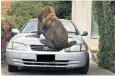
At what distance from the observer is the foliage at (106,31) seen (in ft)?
29.1

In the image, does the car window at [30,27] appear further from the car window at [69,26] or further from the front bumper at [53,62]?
the front bumper at [53,62]

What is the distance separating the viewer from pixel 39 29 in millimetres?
8406

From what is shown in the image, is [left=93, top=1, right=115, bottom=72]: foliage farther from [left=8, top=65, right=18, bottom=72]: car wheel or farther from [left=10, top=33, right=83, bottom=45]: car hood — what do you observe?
[left=8, top=65, right=18, bottom=72]: car wheel

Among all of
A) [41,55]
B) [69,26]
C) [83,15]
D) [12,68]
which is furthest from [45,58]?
[83,15]

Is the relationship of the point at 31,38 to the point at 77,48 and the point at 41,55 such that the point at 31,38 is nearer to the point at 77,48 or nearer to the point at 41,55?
the point at 41,55

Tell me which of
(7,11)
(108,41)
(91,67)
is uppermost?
(7,11)

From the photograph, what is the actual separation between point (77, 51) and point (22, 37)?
1.34m

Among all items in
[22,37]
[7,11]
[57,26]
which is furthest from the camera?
[7,11]

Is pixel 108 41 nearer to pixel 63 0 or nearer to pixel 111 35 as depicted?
pixel 111 35

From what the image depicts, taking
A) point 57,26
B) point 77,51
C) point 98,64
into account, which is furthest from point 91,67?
point 57,26

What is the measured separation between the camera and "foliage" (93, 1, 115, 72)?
29.1ft

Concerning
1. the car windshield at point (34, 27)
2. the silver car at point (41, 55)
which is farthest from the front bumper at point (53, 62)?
Result: the car windshield at point (34, 27)

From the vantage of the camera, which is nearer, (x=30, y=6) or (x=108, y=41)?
(x=108, y=41)

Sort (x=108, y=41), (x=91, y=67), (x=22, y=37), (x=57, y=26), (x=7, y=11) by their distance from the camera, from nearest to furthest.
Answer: (x=57, y=26) < (x=22, y=37) < (x=108, y=41) < (x=91, y=67) < (x=7, y=11)
